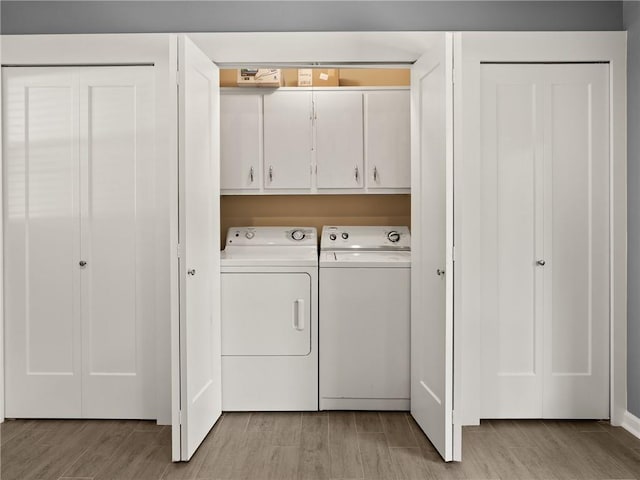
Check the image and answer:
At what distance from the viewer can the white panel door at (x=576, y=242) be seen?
3.06 meters

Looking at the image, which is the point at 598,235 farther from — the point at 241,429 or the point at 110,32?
the point at 110,32

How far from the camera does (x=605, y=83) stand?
10.0ft

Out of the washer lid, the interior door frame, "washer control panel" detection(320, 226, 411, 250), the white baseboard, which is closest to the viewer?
the white baseboard

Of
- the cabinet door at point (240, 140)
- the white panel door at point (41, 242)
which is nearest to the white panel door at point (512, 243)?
the cabinet door at point (240, 140)

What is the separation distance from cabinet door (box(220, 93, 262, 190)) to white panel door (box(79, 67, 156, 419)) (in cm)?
64

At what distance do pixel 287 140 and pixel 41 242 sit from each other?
161 cm

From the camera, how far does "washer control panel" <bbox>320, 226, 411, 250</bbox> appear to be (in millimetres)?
3771

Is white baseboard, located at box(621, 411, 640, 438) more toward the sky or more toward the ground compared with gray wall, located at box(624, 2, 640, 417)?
more toward the ground

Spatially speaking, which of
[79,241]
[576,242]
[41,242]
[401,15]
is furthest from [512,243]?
[41,242]

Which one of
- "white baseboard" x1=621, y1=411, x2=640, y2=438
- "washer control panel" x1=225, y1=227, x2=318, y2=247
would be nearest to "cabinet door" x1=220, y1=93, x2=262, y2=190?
"washer control panel" x1=225, y1=227, x2=318, y2=247

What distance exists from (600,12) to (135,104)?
2648mm

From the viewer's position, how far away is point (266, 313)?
10.7ft

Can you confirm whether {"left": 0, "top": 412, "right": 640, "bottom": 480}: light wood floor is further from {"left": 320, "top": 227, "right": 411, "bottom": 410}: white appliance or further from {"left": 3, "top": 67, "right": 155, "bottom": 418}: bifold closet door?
{"left": 3, "top": 67, "right": 155, "bottom": 418}: bifold closet door

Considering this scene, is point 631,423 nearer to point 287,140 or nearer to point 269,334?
point 269,334
